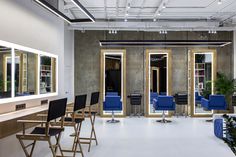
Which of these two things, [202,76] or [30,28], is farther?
[202,76]

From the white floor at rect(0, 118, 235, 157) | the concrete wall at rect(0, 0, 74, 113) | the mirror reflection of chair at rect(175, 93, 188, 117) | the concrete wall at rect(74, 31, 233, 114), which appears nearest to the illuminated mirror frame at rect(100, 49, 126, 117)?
the concrete wall at rect(74, 31, 233, 114)

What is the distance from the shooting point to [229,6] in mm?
8234

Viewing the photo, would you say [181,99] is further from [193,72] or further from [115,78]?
[115,78]

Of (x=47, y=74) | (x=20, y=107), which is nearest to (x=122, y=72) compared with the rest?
(x=47, y=74)

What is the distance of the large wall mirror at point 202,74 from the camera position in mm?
11156

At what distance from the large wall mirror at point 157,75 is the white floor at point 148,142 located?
2.39m

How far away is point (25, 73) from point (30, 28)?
89 cm

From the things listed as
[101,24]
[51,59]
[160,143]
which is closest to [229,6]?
[101,24]

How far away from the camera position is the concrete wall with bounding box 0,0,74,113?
4.40m

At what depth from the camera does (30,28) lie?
17.3 ft

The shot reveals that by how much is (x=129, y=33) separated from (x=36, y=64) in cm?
604

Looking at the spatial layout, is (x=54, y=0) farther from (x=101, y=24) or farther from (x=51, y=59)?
(x=101, y=24)

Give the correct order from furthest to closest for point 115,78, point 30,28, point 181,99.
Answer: point 115,78 → point 181,99 → point 30,28

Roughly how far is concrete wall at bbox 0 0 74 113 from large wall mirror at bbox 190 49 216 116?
612cm
